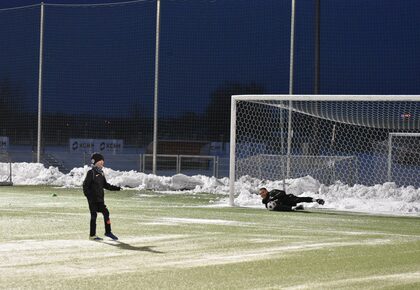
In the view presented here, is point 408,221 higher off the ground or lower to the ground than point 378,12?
lower

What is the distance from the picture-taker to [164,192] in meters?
22.8

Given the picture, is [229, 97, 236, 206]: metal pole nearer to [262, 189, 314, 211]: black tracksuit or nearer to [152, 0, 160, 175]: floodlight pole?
[262, 189, 314, 211]: black tracksuit

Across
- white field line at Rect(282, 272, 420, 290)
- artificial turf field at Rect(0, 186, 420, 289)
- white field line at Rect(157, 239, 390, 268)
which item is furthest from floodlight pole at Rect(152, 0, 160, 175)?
white field line at Rect(282, 272, 420, 290)

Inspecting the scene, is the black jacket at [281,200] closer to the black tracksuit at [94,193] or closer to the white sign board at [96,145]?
the black tracksuit at [94,193]

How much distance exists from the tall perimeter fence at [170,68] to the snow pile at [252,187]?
0.92 meters

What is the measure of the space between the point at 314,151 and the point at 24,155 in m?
11.3

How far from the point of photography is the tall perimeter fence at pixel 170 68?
974 inches

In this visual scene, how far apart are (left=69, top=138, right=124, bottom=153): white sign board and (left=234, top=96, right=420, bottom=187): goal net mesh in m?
7.67

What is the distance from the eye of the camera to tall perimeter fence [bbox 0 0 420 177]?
2473cm

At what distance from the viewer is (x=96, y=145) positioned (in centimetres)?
3012

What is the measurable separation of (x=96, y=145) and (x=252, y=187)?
402 inches

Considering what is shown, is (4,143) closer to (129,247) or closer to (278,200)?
(278,200)

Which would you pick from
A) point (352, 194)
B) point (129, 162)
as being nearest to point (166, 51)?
point (129, 162)

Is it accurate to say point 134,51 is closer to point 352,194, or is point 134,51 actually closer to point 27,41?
point 27,41
